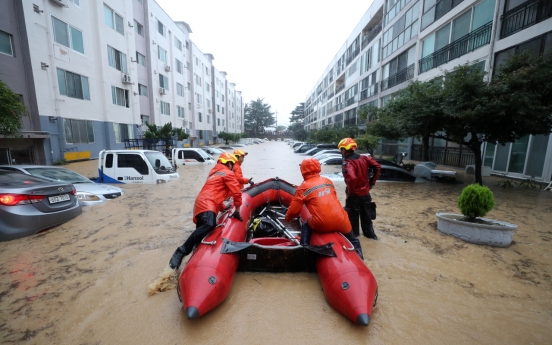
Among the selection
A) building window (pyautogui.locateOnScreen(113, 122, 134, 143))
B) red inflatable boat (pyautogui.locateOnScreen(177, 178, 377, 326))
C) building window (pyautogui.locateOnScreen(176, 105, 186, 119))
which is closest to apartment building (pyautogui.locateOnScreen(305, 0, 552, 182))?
red inflatable boat (pyautogui.locateOnScreen(177, 178, 377, 326))

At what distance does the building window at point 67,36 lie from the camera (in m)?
14.6

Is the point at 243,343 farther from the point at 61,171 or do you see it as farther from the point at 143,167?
the point at 143,167

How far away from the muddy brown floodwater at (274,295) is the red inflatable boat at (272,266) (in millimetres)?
227

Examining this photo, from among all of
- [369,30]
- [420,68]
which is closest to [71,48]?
[420,68]

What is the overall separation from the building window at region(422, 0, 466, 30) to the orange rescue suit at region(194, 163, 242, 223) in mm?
16970

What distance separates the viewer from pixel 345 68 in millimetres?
34031

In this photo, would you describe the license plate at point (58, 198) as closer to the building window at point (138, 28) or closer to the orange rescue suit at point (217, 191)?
the orange rescue suit at point (217, 191)

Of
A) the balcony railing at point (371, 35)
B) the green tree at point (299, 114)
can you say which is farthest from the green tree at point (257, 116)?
the balcony railing at point (371, 35)

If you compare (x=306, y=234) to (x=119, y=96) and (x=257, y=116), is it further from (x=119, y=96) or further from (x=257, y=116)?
(x=257, y=116)

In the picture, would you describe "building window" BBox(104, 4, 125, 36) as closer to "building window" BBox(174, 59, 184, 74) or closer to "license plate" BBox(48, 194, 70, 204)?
"building window" BBox(174, 59, 184, 74)

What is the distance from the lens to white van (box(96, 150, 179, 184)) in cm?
884

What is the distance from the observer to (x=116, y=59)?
63.2 feet

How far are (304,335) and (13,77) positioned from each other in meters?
18.7

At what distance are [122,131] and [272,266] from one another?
21.4 metres
